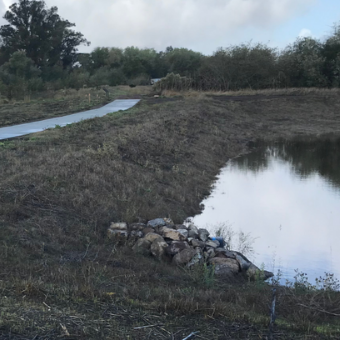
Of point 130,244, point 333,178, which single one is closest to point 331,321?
point 130,244

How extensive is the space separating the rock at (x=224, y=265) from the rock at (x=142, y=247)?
1303 millimetres

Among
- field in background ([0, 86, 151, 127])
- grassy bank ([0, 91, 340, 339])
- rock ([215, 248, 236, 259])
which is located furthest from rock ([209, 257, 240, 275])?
field in background ([0, 86, 151, 127])

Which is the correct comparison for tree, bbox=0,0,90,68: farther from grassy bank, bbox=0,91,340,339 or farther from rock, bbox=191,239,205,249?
rock, bbox=191,239,205,249

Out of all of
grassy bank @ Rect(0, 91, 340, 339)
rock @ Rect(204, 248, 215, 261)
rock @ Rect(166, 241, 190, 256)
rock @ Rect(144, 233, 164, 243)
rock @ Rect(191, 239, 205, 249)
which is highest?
grassy bank @ Rect(0, 91, 340, 339)

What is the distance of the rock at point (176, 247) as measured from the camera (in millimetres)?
8930

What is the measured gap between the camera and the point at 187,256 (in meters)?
8.66

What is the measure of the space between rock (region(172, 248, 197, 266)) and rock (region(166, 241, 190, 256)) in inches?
7.1

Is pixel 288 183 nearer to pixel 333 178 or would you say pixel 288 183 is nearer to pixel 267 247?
pixel 333 178

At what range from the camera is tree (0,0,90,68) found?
179ft

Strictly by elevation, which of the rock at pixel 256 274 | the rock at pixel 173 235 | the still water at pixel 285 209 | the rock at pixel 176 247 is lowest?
the still water at pixel 285 209

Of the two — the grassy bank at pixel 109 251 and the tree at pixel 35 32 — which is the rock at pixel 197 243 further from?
the tree at pixel 35 32

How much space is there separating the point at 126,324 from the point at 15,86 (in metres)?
35.5

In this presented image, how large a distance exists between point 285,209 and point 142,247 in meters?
6.29

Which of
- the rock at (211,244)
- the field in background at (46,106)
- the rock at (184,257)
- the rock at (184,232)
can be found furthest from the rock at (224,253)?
the field in background at (46,106)
